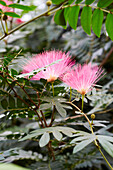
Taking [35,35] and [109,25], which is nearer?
[109,25]

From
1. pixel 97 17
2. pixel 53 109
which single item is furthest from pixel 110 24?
pixel 53 109

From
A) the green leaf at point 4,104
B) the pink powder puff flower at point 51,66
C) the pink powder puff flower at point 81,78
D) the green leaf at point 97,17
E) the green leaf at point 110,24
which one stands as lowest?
the green leaf at point 4,104

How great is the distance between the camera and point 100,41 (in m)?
1.31

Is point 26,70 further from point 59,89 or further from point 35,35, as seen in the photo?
point 35,35

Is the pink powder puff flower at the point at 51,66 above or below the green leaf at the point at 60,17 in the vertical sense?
below

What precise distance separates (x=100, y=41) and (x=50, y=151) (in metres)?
0.96

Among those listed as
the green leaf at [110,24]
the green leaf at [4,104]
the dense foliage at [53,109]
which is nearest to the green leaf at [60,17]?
the dense foliage at [53,109]

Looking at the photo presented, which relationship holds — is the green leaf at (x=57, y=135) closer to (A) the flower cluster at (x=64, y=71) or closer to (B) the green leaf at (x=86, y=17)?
(A) the flower cluster at (x=64, y=71)

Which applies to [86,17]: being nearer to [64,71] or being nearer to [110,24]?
[110,24]

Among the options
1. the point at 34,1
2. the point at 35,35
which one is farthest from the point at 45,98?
the point at 34,1

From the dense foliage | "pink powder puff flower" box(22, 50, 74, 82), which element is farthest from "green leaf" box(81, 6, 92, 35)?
"pink powder puff flower" box(22, 50, 74, 82)

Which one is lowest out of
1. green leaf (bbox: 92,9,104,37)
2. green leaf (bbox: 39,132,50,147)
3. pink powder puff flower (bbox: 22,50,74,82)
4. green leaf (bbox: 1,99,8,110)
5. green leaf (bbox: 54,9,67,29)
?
green leaf (bbox: 39,132,50,147)

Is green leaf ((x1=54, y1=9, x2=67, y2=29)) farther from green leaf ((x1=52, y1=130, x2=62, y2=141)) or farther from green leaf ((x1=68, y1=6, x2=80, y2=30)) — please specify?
green leaf ((x1=52, y1=130, x2=62, y2=141))

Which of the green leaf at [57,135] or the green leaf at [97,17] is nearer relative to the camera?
the green leaf at [57,135]
